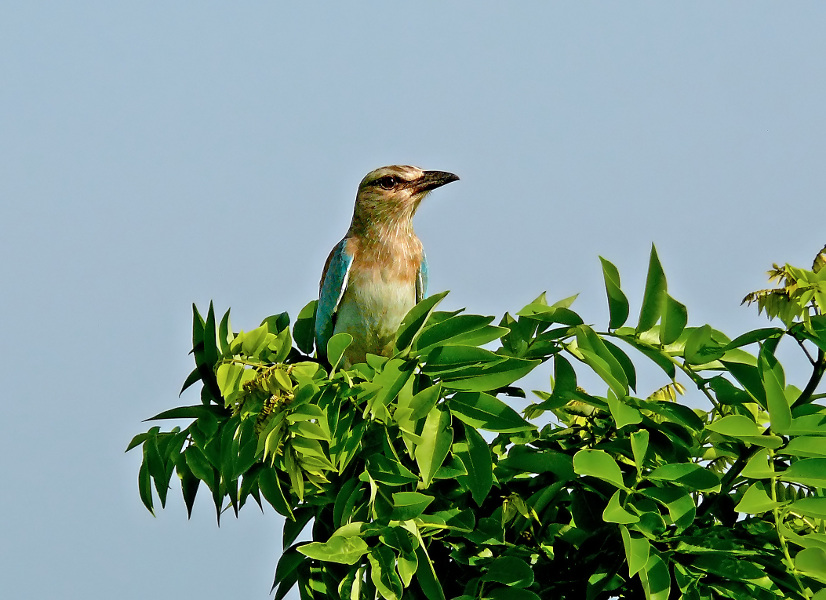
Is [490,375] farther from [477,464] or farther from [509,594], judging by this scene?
[509,594]

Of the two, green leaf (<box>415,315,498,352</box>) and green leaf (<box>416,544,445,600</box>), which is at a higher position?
green leaf (<box>415,315,498,352</box>)

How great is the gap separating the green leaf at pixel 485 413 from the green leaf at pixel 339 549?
0.48 meters

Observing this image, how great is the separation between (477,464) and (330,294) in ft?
11.2

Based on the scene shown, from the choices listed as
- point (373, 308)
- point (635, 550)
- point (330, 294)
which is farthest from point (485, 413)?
point (330, 294)

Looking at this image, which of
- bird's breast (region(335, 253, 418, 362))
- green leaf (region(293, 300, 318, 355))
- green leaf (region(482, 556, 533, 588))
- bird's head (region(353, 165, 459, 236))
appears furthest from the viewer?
bird's head (region(353, 165, 459, 236))

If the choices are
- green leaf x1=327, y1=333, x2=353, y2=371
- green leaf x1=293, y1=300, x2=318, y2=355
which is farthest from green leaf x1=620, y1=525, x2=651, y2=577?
green leaf x1=293, y1=300, x2=318, y2=355

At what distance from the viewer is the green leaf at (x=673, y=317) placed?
303cm

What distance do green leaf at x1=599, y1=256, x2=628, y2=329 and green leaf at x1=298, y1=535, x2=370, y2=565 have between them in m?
1.04

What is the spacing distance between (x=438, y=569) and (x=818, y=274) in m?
1.52

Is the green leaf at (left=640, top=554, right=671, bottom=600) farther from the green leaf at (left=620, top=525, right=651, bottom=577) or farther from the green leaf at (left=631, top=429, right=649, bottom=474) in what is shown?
the green leaf at (left=631, top=429, right=649, bottom=474)

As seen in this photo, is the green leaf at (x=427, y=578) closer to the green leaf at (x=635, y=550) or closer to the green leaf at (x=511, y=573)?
the green leaf at (x=511, y=573)

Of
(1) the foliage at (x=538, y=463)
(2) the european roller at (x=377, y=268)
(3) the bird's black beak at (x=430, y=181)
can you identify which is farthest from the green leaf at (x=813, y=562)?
(3) the bird's black beak at (x=430, y=181)

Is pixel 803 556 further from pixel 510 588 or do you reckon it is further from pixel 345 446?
pixel 345 446

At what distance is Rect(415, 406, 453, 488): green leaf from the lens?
286 centimetres
